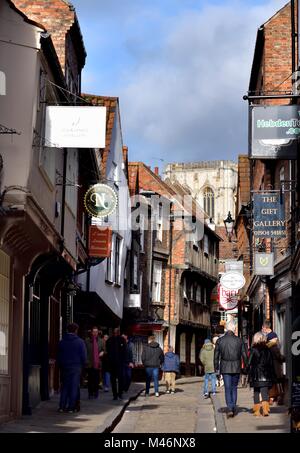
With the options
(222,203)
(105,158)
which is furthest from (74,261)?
(222,203)

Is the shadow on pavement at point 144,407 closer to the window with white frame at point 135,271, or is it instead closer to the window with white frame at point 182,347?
the window with white frame at point 135,271

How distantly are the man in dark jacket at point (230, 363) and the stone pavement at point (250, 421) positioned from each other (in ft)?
1.19

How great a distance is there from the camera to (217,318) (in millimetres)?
50500

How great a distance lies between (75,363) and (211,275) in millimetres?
44561

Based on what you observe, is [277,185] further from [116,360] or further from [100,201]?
[116,360]

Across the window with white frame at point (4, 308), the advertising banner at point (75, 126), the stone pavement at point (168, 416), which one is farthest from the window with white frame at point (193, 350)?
the advertising banner at point (75, 126)

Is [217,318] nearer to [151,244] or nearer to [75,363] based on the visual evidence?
[151,244]

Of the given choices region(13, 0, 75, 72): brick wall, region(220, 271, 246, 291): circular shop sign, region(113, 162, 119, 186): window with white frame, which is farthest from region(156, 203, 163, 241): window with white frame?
region(13, 0, 75, 72): brick wall

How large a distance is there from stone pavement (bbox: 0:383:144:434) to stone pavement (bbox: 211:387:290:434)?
193cm

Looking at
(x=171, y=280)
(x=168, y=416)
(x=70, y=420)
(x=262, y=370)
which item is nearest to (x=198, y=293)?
(x=171, y=280)

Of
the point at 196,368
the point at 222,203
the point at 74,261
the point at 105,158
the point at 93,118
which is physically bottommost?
the point at 196,368

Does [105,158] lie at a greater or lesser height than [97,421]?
greater

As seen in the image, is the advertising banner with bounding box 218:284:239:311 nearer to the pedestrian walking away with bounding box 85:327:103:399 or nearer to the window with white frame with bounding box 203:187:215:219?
the pedestrian walking away with bounding box 85:327:103:399

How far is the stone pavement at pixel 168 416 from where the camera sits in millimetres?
16781
